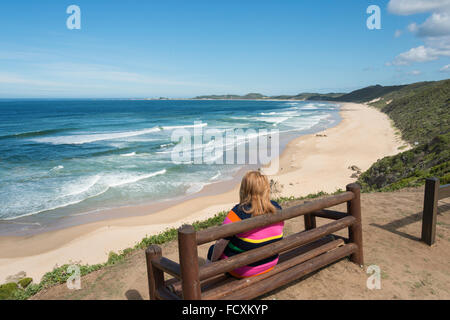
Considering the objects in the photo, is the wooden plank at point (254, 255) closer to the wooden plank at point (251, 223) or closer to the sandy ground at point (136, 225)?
the wooden plank at point (251, 223)

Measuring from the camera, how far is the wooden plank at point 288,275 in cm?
326

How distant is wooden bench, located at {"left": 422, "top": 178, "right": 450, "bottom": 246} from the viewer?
500 centimetres

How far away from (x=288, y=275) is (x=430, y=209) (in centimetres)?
309

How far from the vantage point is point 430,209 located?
514cm

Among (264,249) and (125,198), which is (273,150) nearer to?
(125,198)

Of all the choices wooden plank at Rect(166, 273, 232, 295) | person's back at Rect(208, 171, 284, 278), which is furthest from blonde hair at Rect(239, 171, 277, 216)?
wooden plank at Rect(166, 273, 232, 295)

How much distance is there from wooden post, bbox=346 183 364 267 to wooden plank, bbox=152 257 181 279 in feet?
8.37

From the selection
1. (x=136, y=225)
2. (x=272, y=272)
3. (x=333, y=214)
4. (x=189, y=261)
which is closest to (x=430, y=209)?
(x=333, y=214)

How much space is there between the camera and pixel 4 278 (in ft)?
26.5

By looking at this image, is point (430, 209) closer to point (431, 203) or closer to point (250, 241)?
point (431, 203)

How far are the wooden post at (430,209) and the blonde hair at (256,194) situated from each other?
325 centimetres

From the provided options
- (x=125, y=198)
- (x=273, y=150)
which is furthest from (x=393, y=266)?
(x=273, y=150)

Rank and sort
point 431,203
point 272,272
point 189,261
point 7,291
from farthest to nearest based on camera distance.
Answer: point 7,291
point 431,203
point 272,272
point 189,261
